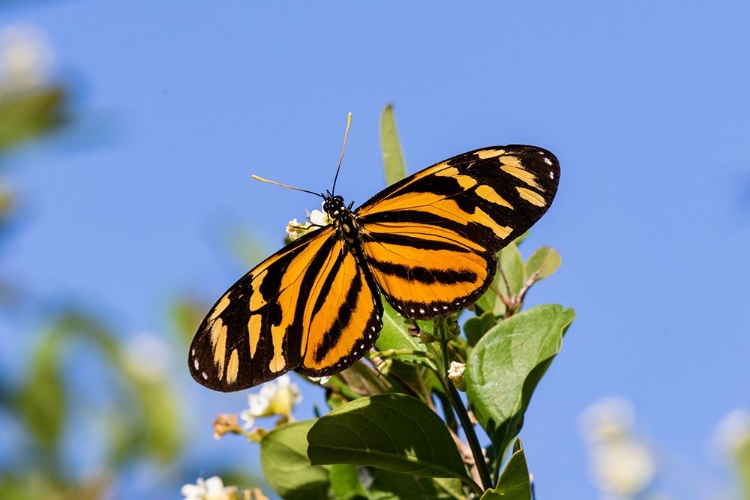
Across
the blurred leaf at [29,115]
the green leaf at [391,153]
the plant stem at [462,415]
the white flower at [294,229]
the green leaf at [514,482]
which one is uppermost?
the blurred leaf at [29,115]

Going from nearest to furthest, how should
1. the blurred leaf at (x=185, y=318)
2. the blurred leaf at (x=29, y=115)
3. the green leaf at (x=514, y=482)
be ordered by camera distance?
the green leaf at (x=514, y=482) < the blurred leaf at (x=185, y=318) < the blurred leaf at (x=29, y=115)

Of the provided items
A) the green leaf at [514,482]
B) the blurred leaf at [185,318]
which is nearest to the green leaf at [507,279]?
the green leaf at [514,482]

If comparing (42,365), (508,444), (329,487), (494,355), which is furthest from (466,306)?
(42,365)

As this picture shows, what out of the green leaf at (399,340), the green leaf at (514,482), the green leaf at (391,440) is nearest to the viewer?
the green leaf at (514,482)

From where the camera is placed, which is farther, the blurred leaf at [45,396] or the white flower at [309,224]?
the blurred leaf at [45,396]

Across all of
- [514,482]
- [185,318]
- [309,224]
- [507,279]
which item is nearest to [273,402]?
[309,224]

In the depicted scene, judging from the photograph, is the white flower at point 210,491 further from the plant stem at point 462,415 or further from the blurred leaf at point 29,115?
the blurred leaf at point 29,115

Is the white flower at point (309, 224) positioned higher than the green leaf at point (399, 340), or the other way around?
the white flower at point (309, 224)
